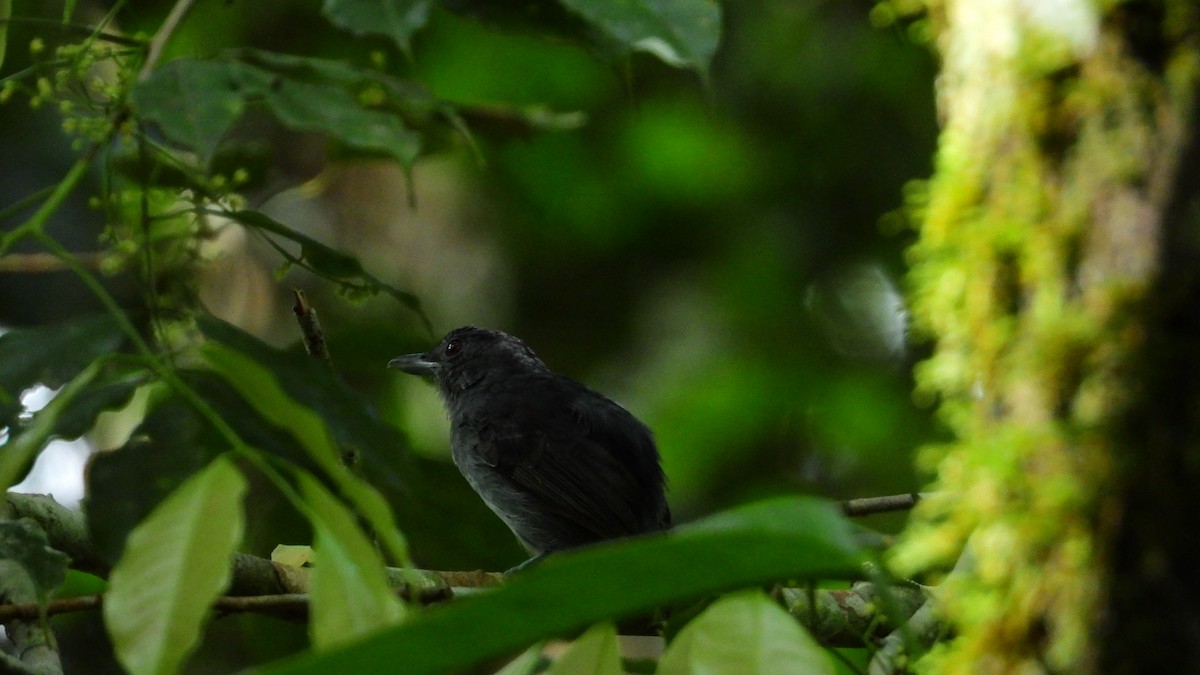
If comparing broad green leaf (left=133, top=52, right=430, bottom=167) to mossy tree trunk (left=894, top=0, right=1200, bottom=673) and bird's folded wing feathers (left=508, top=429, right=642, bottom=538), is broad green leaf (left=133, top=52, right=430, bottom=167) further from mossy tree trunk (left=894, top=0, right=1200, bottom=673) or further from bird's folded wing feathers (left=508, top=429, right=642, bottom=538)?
bird's folded wing feathers (left=508, top=429, right=642, bottom=538)

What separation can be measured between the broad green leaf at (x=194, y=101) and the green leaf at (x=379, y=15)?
19cm

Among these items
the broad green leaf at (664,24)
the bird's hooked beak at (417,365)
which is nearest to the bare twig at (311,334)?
the broad green leaf at (664,24)

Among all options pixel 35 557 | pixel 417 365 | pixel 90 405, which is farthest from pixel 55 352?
pixel 417 365

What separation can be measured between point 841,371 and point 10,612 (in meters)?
6.00

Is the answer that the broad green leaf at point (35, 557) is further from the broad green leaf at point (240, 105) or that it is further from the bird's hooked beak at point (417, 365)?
the bird's hooked beak at point (417, 365)

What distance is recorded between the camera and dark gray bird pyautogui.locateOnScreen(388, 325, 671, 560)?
14.7 ft

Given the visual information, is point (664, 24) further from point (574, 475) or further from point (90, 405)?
point (574, 475)

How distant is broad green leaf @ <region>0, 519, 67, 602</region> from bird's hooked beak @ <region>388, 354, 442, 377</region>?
3314 millimetres

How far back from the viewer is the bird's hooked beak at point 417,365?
5312 millimetres

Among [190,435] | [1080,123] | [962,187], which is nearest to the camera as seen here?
[190,435]

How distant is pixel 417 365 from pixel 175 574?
4171mm

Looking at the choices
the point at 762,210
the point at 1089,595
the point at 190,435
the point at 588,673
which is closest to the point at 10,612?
the point at 190,435

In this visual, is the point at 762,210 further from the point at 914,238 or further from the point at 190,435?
the point at 190,435

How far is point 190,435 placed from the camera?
1.67 m
